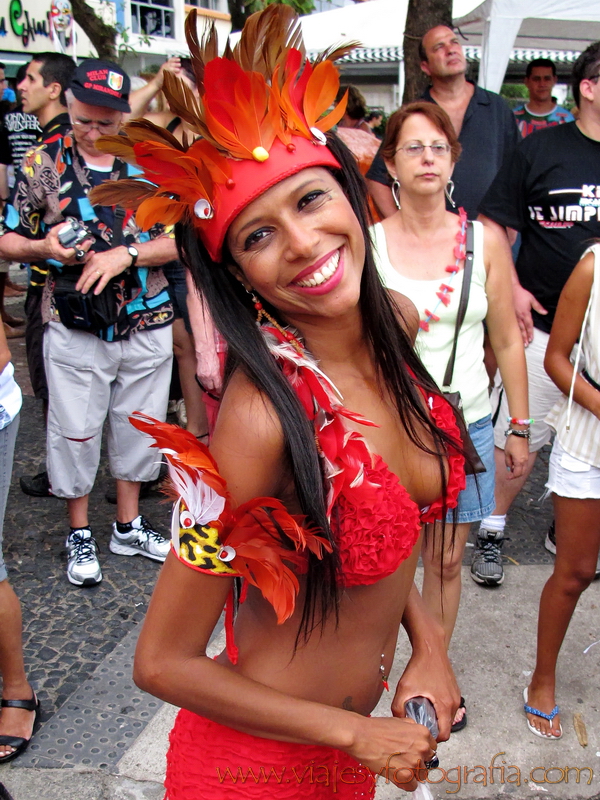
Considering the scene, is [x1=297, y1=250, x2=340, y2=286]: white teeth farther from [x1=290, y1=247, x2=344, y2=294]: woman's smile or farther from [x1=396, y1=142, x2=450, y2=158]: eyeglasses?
[x1=396, y1=142, x2=450, y2=158]: eyeglasses

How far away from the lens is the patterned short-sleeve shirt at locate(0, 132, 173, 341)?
345 cm

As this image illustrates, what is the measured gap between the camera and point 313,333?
1583 millimetres

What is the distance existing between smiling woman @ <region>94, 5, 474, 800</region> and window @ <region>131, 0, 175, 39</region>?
2131cm

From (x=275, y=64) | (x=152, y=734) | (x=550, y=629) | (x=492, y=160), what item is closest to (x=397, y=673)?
(x=550, y=629)

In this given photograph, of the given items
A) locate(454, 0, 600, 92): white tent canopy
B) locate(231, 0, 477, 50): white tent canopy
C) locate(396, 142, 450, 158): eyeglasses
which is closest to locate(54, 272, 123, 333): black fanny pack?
locate(396, 142, 450, 158): eyeglasses

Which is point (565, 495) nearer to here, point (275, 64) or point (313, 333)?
point (313, 333)

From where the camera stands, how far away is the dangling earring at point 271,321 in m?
1.51

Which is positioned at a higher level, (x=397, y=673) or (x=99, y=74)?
(x=99, y=74)

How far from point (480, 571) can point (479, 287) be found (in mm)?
1527

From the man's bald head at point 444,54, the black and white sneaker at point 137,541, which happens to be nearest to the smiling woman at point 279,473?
the black and white sneaker at point 137,541

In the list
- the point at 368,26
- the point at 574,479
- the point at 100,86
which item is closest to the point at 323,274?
the point at 574,479

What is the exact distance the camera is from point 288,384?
1401 millimetres

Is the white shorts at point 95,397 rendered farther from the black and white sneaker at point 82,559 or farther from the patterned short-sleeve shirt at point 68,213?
the black and white sneaker at point 82,559

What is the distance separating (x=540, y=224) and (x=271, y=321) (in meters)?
2.58
